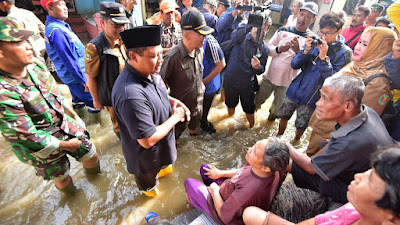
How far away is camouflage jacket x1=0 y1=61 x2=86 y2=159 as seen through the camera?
1613mm

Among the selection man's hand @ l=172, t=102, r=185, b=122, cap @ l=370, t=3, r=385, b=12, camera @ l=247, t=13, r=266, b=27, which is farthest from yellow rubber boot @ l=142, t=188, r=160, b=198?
cap @ l=370, t=3, r=385, b=12

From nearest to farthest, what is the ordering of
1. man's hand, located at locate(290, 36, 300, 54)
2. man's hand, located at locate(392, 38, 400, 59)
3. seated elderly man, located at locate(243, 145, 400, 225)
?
seated elderly man, located at locate(243, 145, 400, 225), man's hand, located at locate(392, 38, 400, 59), man's hand, located at locate(290, 36, 300, 54)

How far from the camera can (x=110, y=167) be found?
3.07 metres

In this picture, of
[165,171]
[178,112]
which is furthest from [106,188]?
[178,112]

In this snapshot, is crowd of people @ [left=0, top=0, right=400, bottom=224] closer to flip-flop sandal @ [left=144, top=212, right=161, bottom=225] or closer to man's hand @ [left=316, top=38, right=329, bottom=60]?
man's hand @ [left=316, top=38, right=329, bottom=60]

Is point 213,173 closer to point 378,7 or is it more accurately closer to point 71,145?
point 71,145

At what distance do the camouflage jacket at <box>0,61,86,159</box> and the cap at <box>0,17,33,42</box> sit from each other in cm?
28

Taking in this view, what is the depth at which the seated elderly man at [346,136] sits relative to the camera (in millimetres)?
1568

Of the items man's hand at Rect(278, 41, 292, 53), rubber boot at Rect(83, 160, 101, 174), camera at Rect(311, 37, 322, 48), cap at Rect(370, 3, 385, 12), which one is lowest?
rubber boot at Rect(83, 160, 101, 174)

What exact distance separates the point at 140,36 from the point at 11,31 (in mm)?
963

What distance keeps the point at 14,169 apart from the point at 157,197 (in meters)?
2.15

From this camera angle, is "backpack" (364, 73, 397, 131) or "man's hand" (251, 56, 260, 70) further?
"man's hand" (251, 56, 260, 70)

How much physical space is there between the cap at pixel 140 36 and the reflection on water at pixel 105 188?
200 cm

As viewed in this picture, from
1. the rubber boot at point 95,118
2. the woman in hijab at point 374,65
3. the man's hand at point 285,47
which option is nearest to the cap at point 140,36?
the woman in hijab at point 374,65
